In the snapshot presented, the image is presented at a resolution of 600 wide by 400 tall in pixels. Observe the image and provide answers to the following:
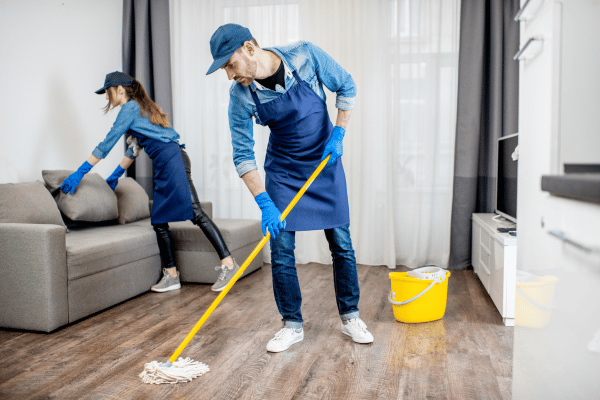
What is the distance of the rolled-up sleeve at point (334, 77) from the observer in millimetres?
1811

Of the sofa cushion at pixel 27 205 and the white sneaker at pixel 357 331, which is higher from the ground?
the sofa cushion at pixel 27 205

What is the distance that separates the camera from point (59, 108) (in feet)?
10.2

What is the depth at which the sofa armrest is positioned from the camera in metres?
2.03

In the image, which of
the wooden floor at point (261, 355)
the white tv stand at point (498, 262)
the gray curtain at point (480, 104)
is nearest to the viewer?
the wooden floor at point (261, 355)

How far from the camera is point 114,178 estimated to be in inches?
121

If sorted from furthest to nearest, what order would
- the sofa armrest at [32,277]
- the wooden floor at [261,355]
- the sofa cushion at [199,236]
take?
1. the sofa cushion at [199,236]
2. the sofa armrest at [32,277]
3. the wooden floor at [261,355]

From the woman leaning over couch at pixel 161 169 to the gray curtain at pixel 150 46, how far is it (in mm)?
992

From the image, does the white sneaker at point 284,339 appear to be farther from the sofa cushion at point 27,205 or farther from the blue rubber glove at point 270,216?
the sofa cushion at point 27,205

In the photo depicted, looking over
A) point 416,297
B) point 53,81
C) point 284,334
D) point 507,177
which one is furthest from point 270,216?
point 53,81

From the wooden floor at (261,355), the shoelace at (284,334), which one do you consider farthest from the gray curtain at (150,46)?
the shoelace at (284,334)

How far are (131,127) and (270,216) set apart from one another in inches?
52.7

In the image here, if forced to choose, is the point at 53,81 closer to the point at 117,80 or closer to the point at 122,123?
the point at 117,80

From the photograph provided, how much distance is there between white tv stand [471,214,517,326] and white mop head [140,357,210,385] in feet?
4.16

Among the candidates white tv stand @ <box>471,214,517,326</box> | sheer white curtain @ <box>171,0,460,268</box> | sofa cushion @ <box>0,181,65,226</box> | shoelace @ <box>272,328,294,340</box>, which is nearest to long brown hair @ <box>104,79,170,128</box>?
sofa cushion @ <box>0,181,65,226</box>
